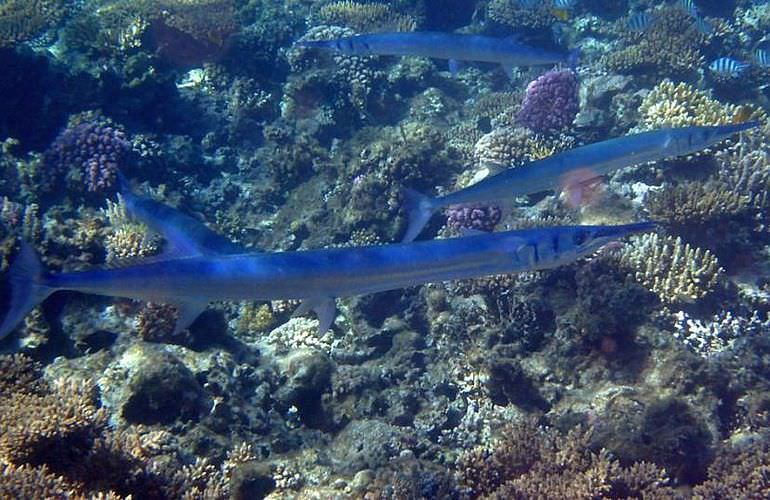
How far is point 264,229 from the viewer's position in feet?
30.1

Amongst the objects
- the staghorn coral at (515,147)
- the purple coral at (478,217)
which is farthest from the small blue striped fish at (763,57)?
the purple coral at (478,217)

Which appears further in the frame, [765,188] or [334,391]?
Result: [765,188]

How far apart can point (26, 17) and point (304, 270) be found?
1154 cm

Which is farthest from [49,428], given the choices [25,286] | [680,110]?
[680,110]

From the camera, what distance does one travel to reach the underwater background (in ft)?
15.0

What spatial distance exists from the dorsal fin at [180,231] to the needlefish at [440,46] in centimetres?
342

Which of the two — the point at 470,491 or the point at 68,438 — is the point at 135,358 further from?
the point at 470,491

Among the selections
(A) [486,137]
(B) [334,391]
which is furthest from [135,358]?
(A) [486,137]

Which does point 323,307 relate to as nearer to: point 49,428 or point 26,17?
point 49,428

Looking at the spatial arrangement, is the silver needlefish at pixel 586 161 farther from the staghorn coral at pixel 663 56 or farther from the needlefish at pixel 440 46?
the staghorn coral at pixel 663 56

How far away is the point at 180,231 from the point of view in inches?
191

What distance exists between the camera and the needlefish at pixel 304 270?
3762 mm

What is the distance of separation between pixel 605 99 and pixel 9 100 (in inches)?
423

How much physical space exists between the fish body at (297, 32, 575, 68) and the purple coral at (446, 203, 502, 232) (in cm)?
235
